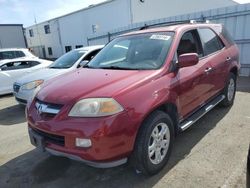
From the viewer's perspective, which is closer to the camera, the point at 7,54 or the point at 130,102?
the point at 130,102

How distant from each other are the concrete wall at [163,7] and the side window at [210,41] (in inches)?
486

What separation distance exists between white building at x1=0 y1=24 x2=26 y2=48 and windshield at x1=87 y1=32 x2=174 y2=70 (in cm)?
1875

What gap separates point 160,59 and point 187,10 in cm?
1799

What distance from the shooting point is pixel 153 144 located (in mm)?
3084

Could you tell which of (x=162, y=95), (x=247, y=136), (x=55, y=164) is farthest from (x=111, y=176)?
(x=247, y=136)

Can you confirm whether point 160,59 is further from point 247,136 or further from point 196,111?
point 247,136

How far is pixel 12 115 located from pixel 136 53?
423 centimetres

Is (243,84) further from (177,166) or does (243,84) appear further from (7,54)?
(7,54)

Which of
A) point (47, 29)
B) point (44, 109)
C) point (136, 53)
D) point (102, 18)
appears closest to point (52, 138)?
point (44, 109)

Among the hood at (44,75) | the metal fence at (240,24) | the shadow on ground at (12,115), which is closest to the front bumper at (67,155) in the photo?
the shadow on ground at (12,115)

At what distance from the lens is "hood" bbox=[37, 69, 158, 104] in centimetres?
289

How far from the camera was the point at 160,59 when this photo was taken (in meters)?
3.47

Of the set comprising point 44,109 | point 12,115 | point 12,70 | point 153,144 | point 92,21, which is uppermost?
point 92,21

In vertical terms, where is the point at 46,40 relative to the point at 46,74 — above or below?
below
